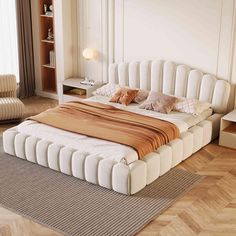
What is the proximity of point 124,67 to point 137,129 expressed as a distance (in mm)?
1787

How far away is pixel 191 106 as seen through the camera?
18.4ft

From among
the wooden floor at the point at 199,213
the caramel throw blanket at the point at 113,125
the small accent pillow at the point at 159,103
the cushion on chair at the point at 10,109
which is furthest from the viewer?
the cushion on chair at the point at 10,109

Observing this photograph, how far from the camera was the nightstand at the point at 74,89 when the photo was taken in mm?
6787

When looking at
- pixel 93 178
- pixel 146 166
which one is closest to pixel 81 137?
pixel 93 178

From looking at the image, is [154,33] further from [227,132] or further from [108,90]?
[227,132]

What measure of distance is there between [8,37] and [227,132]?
385cm

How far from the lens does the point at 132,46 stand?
658 cm

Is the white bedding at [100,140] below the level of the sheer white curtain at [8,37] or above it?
below

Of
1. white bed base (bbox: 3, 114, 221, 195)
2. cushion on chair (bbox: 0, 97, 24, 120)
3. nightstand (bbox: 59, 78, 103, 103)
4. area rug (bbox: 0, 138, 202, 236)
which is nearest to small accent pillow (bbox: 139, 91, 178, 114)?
white bed base (bbox: 3, 114, 221, 195)

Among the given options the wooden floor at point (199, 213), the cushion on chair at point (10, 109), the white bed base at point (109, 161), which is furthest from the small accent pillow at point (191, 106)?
the cushion on chair at point (10, 109)

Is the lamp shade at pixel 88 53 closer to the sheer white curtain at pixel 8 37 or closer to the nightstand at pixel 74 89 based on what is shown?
the nightstand at pixel 74 89

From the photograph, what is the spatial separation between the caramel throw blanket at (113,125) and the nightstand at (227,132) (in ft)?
2.57

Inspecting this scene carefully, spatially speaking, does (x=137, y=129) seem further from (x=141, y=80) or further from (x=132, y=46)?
(x=132, y=46)

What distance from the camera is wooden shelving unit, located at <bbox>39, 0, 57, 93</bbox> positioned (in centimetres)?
736
